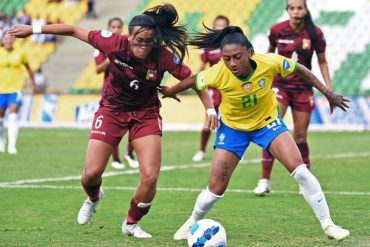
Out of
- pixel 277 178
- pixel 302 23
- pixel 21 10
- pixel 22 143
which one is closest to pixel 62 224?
pixel 302 23

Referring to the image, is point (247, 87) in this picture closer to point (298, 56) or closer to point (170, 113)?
point (298, 56)

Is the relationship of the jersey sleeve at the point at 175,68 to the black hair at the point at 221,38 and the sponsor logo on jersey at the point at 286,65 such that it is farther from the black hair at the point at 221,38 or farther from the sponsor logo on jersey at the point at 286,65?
the sponsor logo on jersey at the point at 286,65

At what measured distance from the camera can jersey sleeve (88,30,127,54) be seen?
867 centimetres

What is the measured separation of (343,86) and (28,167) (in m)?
14.6

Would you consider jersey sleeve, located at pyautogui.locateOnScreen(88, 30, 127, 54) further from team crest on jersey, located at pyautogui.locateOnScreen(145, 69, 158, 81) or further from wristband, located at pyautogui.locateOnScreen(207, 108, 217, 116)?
wristband, located at pyautogui.locateOnScreen(207, 108, 217, 116)

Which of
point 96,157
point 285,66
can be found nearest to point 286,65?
point 285,66

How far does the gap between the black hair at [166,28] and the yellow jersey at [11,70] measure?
396 inches

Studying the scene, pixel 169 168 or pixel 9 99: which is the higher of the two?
pixel 169 168

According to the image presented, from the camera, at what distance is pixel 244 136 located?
881 cm

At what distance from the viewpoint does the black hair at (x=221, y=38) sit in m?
8.28

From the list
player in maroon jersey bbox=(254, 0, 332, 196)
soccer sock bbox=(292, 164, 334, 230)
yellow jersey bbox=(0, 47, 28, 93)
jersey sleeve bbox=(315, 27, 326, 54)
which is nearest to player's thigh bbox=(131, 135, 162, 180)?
soccer sock bbox=(292, 164, 334, 230)

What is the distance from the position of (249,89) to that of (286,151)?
68 cm

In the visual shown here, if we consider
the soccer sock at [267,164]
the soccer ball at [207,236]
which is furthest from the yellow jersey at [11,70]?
the soccer ball at [207,236]

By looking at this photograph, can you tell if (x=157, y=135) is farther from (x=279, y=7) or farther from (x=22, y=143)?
(x=279, y=7)
